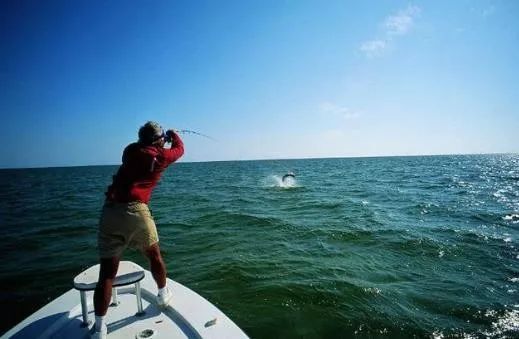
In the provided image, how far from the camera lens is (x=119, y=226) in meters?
3.07

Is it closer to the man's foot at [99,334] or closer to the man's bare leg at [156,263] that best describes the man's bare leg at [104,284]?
the man's foot at [99,334]

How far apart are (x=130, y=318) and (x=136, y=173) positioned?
1.58 metres

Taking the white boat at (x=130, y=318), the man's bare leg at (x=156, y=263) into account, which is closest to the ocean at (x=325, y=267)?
the white boat at (x=130, y=318)

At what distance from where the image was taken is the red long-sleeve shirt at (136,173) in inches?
123

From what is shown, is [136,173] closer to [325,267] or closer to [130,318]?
[130,318]

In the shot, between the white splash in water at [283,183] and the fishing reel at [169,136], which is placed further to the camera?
the white splash in water at [283,183]

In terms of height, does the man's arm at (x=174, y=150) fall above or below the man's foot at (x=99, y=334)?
above

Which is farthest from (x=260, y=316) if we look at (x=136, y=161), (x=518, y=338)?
(x=518, y=338)

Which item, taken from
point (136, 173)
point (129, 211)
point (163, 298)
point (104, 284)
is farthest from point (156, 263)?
point (136, 173)

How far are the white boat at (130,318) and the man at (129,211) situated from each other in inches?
7.0

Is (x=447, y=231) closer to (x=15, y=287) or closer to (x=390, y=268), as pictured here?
(x=390, y=268)

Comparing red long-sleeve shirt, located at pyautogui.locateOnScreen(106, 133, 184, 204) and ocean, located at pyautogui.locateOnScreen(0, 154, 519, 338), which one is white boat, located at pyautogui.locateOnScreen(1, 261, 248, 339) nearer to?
red long-sleeve shirt, located at pyautogui.locateOnScreen(106, 133, 184, 204)

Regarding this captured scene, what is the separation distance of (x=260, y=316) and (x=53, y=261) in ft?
21.0

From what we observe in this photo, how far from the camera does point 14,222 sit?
14.0m
